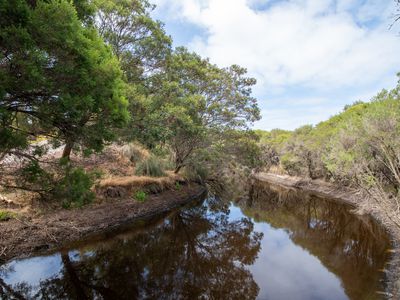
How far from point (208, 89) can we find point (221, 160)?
644 centimetres

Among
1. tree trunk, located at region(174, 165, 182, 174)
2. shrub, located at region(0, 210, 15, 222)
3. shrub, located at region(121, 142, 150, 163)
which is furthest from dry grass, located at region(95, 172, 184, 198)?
shrub, located at region(0, 210, 15, 222)

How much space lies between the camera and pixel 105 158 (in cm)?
1964

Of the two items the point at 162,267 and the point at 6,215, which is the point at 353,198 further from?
the point at 6,215

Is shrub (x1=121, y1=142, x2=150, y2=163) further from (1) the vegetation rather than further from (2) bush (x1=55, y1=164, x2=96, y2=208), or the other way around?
(2) bush (x1=55, y1=164, x2=96, y2=208)

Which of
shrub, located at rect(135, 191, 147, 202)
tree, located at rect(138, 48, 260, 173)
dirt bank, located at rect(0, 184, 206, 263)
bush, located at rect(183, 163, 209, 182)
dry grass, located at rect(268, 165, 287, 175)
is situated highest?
tree, located at rect(138, 48, 260, 173)

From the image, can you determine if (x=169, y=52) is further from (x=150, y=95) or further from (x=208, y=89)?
(x=208, y=89)

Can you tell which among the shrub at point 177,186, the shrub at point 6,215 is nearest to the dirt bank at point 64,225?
the shrub at point 6,215

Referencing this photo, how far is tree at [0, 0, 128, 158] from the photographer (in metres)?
4.96

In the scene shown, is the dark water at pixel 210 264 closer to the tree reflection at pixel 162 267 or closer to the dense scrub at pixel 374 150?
the tree reflection at pixel 162 267

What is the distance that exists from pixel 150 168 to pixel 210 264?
1103 cm

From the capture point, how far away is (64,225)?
35.3 ft

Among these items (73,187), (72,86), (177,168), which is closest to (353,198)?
(177,168)

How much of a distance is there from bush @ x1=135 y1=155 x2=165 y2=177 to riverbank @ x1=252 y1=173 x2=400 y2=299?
1267 centimetres

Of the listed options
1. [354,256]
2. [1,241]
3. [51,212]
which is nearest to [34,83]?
[1,241]
